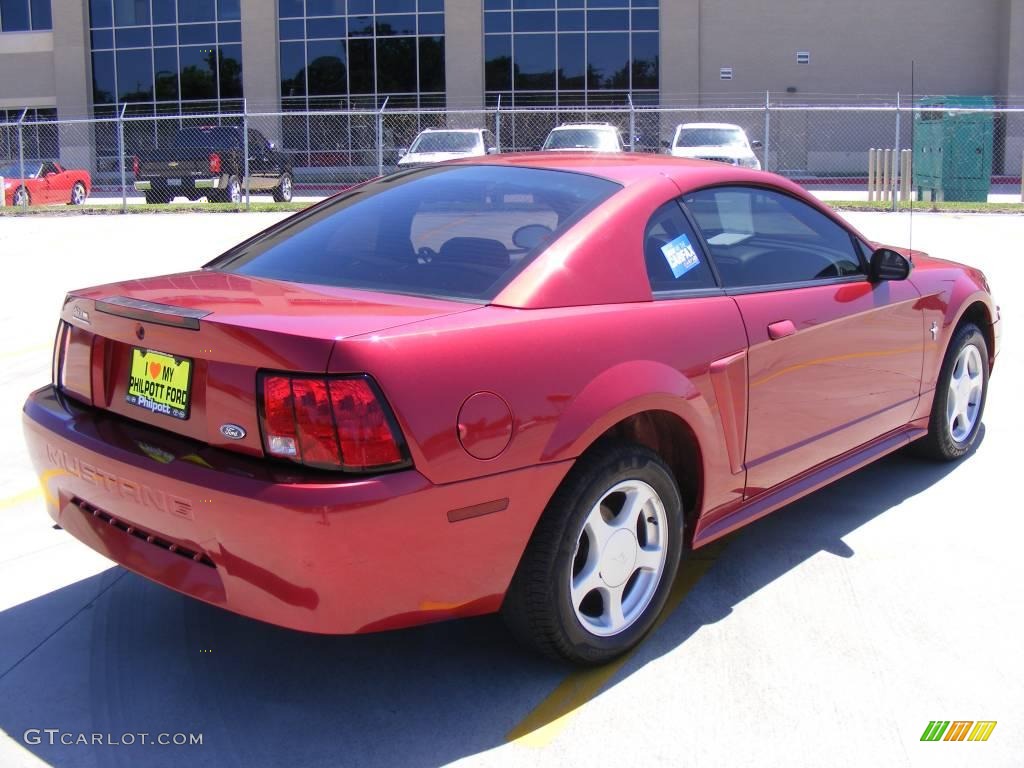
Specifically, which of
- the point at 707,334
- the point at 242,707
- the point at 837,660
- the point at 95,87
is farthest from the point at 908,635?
the point at 95,87

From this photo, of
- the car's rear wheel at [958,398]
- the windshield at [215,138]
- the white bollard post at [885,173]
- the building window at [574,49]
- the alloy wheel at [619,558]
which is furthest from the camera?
the building window at [574,49]

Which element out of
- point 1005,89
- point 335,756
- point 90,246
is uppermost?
point 1005,89

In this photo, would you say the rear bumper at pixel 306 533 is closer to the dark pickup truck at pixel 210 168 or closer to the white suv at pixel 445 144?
the white suv at pixel 445 144

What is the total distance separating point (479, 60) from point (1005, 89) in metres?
15.8

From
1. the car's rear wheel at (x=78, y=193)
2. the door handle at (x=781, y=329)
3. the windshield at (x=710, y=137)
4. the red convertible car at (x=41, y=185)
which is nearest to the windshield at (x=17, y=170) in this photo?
the red convertible car at (x=41, y=185)

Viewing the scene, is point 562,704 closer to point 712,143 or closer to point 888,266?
point 888,266

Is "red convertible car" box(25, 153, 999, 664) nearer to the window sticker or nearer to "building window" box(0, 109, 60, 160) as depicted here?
the window sticker

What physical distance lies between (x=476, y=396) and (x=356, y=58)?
3292 cm

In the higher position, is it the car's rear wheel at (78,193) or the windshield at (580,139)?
the windshield at (580,139)

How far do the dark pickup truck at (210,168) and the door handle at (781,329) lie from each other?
20291 mm

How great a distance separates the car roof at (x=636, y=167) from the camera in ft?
12.5

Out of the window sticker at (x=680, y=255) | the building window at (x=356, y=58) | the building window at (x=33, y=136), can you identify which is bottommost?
the window sticker at (x=680, y=255)

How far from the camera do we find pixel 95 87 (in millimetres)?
36219

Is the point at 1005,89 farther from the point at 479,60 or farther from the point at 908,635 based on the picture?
the point at 908,635
